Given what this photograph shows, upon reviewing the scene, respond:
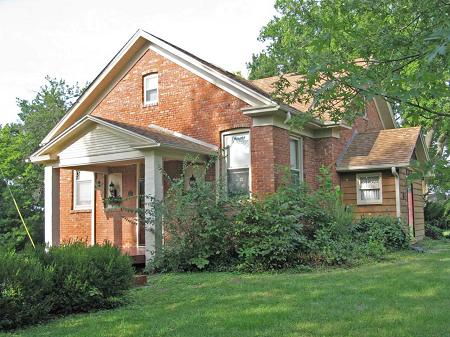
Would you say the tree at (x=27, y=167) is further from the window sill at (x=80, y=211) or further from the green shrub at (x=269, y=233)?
the green shrub at (x=269, y=233)

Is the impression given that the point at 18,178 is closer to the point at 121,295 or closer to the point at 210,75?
the point at 210,75

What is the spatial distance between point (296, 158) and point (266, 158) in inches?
85.5

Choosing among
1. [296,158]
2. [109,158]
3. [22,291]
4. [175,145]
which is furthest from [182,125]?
[22,291]

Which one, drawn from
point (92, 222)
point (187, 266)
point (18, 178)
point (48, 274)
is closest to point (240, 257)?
point (187, 266)

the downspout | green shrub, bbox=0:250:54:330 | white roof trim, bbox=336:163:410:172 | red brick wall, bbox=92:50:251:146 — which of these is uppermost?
red brick wall, bbox=92:50:251:146

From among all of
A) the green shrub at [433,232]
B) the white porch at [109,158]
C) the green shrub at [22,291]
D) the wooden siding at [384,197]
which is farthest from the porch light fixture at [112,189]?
the green shrub at [433,232]

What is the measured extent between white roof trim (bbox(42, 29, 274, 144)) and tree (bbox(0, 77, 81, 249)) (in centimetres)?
776

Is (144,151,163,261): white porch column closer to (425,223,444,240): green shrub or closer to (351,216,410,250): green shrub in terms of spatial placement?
(351,216,410,250): green shrub

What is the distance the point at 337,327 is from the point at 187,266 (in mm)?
6410

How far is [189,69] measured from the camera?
15.8 m

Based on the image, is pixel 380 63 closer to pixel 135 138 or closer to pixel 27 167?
pixel 135 138

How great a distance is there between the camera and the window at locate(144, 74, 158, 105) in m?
16.7

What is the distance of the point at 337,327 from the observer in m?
6.01

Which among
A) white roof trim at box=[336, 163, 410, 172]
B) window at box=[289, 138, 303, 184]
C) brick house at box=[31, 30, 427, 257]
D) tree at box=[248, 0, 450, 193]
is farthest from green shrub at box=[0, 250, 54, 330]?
white roof trim at box=[336, 163, 410, 172]
